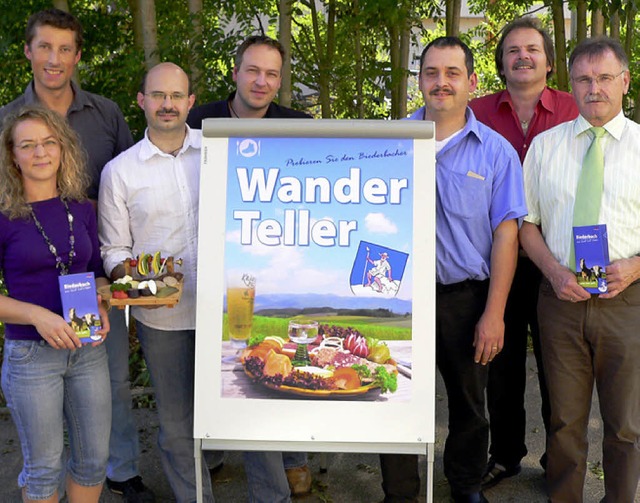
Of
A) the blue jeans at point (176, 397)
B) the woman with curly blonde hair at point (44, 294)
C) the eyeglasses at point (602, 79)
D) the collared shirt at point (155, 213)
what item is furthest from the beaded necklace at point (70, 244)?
the eyeglasses at point (602, 79)

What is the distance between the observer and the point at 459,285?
11.6 ft

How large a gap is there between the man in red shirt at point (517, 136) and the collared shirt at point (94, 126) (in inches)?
72.5

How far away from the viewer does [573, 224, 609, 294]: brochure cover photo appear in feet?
9.93

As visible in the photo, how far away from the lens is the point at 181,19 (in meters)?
6.99

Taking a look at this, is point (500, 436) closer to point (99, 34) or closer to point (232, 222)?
point (232, 222)

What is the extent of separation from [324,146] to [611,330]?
1.45 meters

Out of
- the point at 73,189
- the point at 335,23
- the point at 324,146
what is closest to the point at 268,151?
the point at 324,146

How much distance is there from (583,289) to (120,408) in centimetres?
227

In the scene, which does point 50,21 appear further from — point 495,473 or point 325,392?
point 495,473

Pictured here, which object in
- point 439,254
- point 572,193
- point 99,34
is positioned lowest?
point 439,254

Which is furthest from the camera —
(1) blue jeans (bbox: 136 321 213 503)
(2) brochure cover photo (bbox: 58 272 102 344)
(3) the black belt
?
(3) the black belt

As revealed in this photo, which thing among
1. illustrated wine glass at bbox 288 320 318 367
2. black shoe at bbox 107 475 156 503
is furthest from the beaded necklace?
black shoe at bbox 107 475 156 503

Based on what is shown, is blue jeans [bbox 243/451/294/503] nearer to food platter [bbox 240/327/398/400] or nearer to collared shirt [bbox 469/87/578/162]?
food platter [bbox 240/327/398/400]

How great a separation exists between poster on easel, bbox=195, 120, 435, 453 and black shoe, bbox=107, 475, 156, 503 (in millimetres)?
1072
